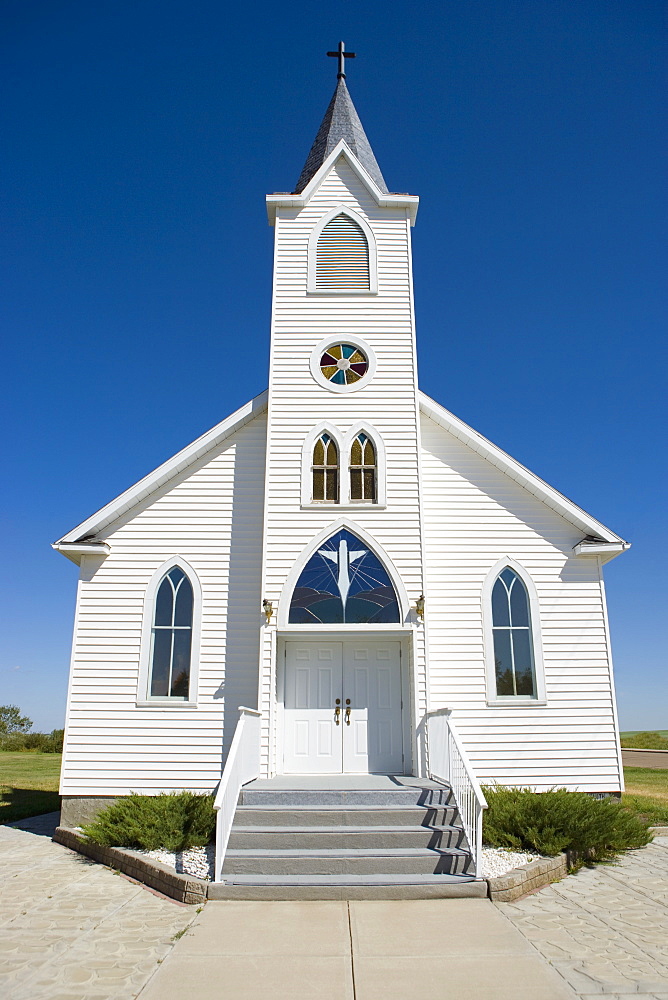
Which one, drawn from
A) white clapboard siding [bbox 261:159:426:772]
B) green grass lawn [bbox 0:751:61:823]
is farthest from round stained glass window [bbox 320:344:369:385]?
green grass lawn [bbox 0:751:61:823]

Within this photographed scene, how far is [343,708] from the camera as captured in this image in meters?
10.9

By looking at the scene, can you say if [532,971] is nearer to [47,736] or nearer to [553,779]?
[553,779]

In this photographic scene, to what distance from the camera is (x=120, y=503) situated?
38.3ft

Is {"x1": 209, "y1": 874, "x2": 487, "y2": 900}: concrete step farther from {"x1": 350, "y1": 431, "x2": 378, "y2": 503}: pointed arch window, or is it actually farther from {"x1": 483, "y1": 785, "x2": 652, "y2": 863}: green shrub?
{"x1": 350, "y1": 431, "x2": 378, "y2": 503}: pointed arch window

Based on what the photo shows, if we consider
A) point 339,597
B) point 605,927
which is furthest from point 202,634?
point 605,927

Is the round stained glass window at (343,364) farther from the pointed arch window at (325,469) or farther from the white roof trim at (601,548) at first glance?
the white roof trim at (601,548)

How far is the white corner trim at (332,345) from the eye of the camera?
39.9ft

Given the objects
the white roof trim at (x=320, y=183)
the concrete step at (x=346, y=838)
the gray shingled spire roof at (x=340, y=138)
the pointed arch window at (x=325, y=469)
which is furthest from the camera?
the gray shingled spire roof at (x=340, y=138)

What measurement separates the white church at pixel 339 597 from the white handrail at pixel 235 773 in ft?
0.56

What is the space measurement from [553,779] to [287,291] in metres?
9.33

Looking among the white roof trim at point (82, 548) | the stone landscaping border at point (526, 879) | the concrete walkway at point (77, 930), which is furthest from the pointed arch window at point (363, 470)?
the concrete walkway at point (77, 930)

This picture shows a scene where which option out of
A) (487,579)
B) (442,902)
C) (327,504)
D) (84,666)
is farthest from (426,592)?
(84,666)

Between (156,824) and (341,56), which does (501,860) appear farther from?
(341,56)

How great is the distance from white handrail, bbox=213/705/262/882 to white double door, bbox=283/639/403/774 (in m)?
0.85
